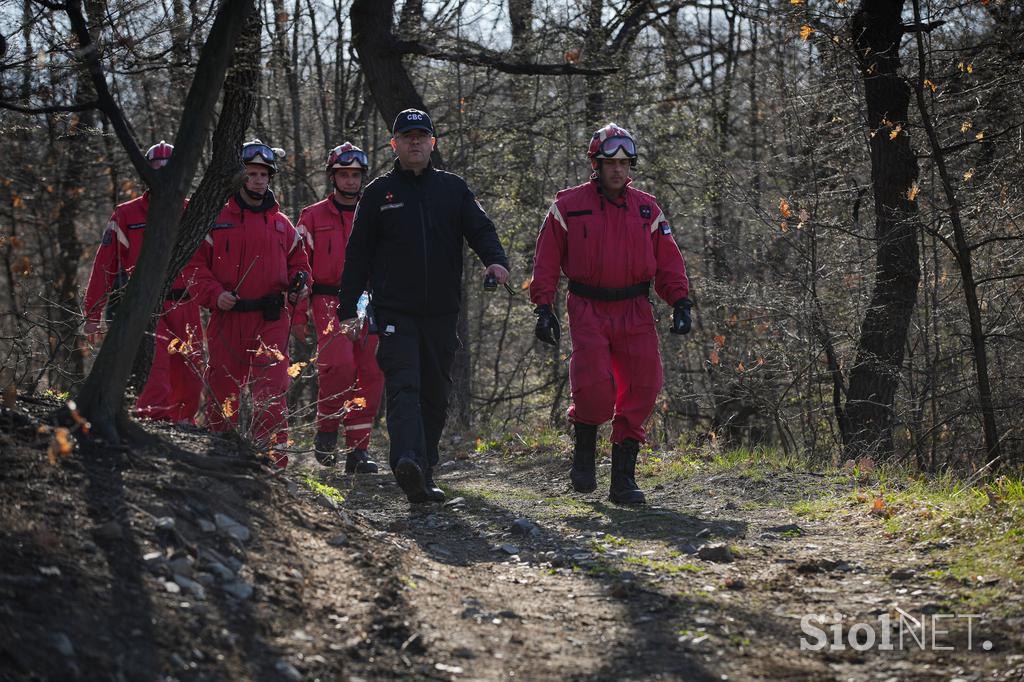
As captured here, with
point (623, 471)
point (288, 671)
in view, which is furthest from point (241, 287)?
point (288, 671)

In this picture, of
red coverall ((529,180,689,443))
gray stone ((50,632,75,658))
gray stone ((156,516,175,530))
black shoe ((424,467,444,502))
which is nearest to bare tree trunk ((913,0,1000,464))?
red coverall ((529,180,689,443))

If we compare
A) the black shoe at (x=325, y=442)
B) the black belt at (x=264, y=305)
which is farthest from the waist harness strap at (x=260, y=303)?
the black shoe at (x=325, y=442)

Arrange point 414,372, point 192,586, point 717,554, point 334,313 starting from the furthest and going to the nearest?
point 334,313 < point 414,372 < point 717,554 < point 192,586

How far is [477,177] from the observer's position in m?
13.9

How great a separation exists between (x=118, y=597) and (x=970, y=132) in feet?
29.8

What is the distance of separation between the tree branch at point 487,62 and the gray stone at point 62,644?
9165mm

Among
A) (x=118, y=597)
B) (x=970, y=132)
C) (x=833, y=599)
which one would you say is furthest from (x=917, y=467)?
(x=118, y=597)

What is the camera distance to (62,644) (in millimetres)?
3326

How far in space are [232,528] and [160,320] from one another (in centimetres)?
409

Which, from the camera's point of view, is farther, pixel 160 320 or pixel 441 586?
pixel 160 320

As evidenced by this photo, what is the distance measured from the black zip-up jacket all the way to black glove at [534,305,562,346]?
20.4 inches

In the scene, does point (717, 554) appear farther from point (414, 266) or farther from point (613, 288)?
point (414, 266)

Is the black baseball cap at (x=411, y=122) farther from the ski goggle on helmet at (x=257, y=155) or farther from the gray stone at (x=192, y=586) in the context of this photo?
the gray stone at (x=192, y=586)

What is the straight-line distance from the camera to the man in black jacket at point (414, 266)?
22.8ft
